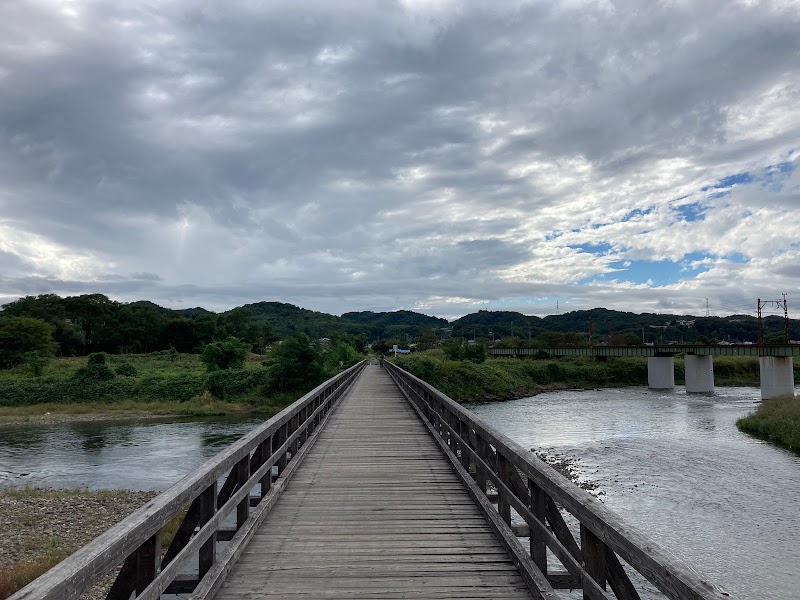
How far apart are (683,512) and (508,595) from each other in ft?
42.4

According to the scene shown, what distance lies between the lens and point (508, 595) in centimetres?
390

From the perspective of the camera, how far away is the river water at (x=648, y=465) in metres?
12.1

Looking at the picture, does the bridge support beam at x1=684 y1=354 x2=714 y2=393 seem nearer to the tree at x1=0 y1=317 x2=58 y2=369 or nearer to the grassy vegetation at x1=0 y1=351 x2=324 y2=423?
the grassy vegetation at x1=0 y1=351 x2=324 y2=423

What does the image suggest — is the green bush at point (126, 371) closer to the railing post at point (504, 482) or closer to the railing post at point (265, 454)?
the railing post at point (265, 454)

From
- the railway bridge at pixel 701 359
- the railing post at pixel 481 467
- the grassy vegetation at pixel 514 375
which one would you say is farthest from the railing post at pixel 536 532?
the grassy vegetation at pixel 514 375

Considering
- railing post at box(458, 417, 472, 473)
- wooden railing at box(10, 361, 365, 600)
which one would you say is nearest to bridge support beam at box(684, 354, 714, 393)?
railing post at box(458, 417, 472, 473)

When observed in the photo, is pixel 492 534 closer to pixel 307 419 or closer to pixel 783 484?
pixel 307 419

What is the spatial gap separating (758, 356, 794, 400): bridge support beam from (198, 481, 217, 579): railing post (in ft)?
181

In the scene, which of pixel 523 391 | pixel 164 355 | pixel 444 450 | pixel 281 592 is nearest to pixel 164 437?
pixel 444 450

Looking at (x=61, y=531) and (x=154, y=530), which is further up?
(x=154, y=530)

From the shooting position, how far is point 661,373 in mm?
64125

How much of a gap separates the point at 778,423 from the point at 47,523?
29.7m

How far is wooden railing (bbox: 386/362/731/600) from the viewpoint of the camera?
235 centimetres

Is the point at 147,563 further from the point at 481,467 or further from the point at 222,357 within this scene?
the point at 222,357
